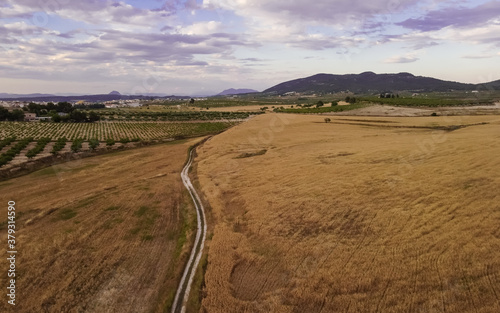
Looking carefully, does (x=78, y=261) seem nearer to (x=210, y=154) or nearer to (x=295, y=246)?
(x=295, y=246)

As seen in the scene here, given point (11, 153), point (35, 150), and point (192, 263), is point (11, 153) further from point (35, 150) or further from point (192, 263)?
point (192, 263)

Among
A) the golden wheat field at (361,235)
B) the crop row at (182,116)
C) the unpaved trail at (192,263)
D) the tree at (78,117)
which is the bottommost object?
the unpaved trail at (192,263)

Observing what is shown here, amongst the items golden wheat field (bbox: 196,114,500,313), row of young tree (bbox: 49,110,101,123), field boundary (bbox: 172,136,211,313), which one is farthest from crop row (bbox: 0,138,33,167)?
row of young tree (bbox: 49,110,101,123)

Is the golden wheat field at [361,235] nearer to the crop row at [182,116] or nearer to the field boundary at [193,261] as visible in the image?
the field boundary at [193,261]

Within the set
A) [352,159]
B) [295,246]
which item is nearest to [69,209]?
[295,246]

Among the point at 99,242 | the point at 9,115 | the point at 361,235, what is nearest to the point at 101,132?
the point at 9,115

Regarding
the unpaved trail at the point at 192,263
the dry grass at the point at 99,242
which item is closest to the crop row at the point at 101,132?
the dry grass at the point at 99,242
